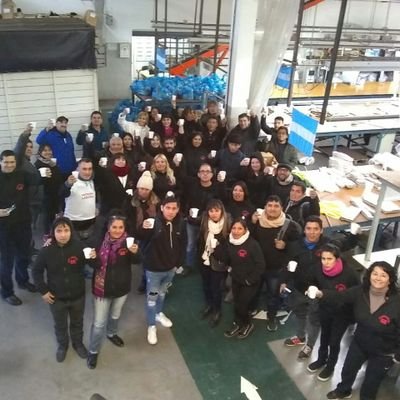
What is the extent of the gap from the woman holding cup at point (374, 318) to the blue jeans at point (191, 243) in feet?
5.89

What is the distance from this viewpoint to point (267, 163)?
17.5 ft

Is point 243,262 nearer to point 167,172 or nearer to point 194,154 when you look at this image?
point 167,172

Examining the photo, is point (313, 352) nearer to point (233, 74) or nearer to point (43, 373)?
point (43, 373)

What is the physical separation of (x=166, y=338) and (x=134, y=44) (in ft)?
31.5

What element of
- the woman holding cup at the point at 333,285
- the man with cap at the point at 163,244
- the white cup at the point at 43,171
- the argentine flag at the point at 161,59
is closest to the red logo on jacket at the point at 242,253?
the man with cap at the point at 163,244

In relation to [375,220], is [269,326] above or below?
below

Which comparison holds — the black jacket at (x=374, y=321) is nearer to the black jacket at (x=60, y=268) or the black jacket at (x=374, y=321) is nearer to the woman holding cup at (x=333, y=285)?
the woman holding cup at (x=333, y=285)

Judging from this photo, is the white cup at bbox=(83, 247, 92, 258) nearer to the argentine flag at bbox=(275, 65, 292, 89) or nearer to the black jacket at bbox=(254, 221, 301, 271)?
the black jacket at bbox=(254, 221, 301, 271)

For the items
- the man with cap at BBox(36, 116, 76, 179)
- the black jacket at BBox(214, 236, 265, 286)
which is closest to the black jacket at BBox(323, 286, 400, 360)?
the black jacket at BBox(214, 236, 265, 286)

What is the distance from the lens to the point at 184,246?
12.6 feet

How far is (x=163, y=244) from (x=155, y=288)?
439 millimetres

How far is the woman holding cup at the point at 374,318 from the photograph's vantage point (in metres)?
2.95

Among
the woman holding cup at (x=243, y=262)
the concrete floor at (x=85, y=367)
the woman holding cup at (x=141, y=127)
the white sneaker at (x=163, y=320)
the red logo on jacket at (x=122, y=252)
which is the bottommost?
the concrete floor at (x=85, y=367)

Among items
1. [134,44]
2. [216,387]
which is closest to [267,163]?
[216,387]
